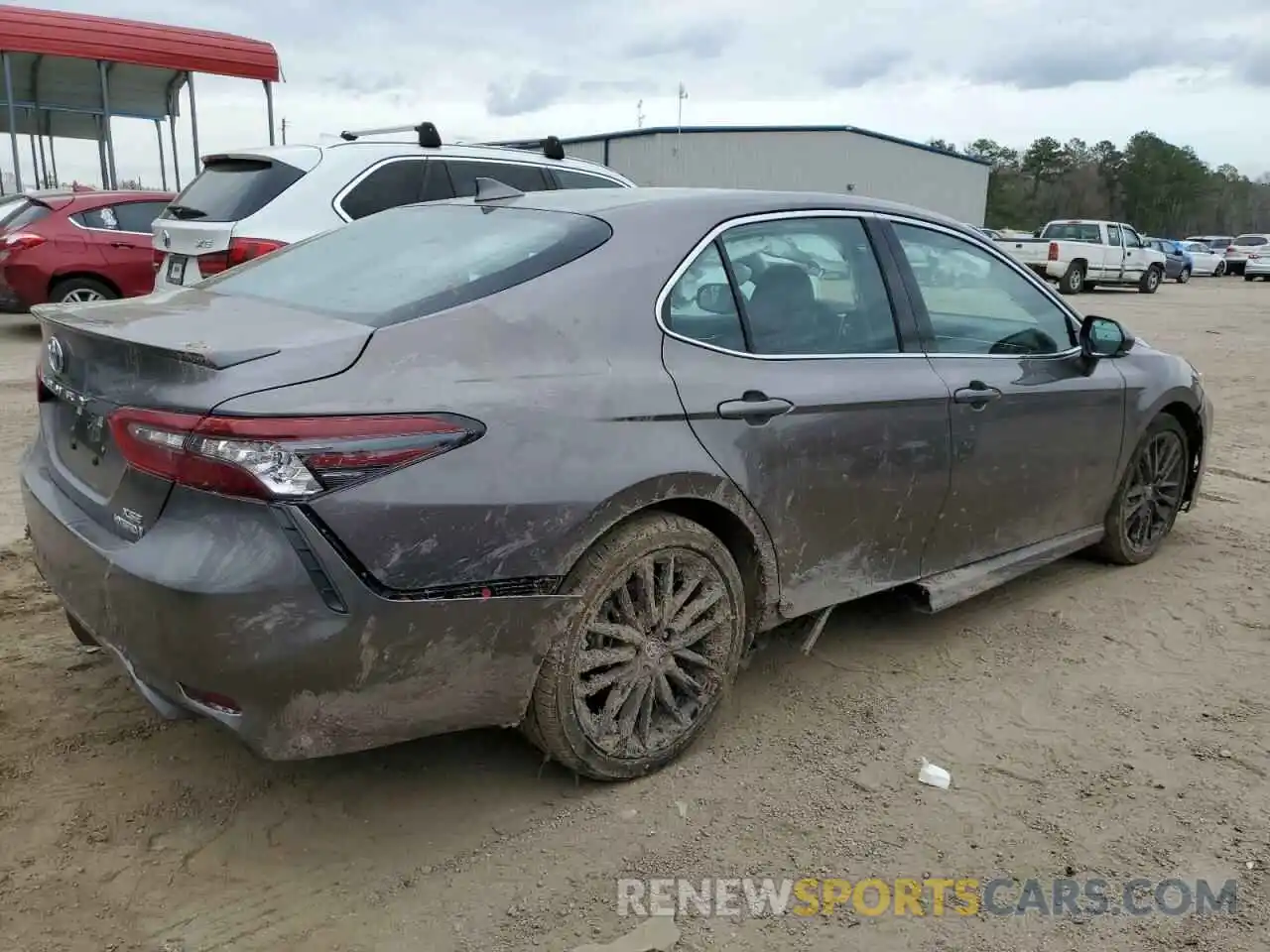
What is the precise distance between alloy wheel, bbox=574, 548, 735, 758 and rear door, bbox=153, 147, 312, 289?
180 inches

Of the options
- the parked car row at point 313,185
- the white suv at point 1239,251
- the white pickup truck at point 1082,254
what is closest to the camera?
the parked car row at point 313,185

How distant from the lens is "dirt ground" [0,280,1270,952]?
2.37 metres

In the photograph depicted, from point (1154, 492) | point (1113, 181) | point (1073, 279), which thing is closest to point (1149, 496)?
point (1154, 492)

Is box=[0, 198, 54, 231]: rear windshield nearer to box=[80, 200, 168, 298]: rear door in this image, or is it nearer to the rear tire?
box=[80, 200, 168, 298]: rear door

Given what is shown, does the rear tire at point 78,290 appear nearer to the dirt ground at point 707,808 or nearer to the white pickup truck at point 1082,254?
the dirt ground at point 707,808

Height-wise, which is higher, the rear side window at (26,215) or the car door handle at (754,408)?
the rear side window at (26,215)

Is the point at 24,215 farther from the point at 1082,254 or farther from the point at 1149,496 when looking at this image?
the point at 1082,254

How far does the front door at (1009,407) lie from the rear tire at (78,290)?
356 inches

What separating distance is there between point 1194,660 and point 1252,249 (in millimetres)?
37800

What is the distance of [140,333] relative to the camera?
8.11 ft

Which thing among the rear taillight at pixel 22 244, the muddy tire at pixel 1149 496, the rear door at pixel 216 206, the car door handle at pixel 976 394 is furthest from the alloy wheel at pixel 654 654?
the rear taillight at pixel 22 244

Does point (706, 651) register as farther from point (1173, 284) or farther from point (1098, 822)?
point (1173, 284)

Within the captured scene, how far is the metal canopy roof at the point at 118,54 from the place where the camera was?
44.3ft

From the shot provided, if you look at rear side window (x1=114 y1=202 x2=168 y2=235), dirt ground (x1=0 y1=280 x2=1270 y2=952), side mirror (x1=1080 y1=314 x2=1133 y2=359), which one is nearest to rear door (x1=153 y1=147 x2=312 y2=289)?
dirt ground (x1=0 y1=280 x2=1270 y2=952)
